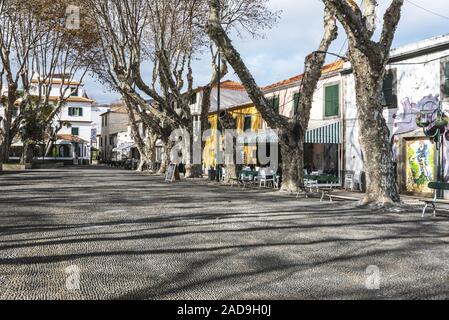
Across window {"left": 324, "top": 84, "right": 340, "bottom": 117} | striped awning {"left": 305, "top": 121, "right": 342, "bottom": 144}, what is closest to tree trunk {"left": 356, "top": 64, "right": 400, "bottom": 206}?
striped awning {"left": 305, "top": 121, "right": 342, "bottom": 144}

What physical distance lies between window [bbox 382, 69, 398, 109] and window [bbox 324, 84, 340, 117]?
121 inches

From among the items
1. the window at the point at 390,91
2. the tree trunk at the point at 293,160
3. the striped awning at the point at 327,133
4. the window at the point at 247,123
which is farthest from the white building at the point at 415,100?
the window at the point at 247,123

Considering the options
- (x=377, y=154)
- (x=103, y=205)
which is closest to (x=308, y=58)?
(x=377, y=154)

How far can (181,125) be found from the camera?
25016mm

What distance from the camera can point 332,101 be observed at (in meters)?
22.1

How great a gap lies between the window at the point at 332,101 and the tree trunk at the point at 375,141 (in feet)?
31.3

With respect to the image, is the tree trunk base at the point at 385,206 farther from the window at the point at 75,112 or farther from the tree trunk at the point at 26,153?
the window at the point at 75,112

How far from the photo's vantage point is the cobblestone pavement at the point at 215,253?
4688mm

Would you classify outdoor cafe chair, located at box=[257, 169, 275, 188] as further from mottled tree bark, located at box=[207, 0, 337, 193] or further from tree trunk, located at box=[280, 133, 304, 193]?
tree trunk, located at box=[280, 133, 304, 193]

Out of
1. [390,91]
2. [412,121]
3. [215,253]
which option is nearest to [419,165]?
[412,121]

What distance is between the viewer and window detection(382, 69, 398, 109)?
18.5 meters

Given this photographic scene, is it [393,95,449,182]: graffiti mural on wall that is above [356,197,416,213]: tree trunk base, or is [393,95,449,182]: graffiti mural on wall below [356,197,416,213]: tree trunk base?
above
